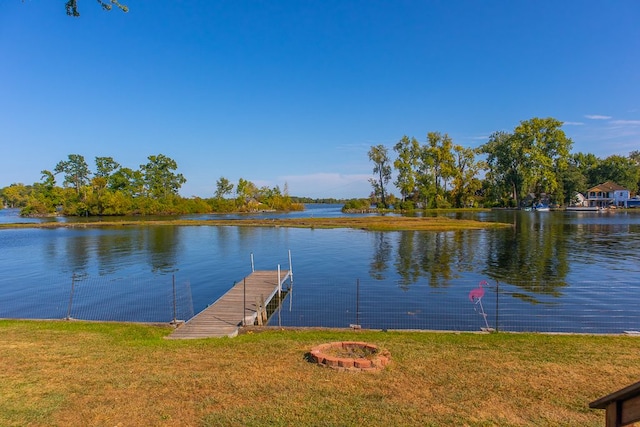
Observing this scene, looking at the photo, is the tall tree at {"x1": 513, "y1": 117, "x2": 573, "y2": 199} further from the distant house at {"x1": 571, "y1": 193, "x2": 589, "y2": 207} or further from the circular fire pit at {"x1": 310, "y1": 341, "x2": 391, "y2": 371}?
the circular fire pit at {"x1": 310, "y1": 341, "x2": 391, "y2": 371}

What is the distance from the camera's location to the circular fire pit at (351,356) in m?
8.94

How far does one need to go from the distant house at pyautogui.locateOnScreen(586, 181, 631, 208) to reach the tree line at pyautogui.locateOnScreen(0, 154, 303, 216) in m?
96.3

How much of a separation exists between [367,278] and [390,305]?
640cm

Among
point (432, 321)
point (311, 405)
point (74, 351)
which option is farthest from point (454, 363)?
point (74, 351)

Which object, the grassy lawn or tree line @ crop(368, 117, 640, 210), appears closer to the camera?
the grassy lawn

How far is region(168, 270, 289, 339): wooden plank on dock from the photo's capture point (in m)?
14.0

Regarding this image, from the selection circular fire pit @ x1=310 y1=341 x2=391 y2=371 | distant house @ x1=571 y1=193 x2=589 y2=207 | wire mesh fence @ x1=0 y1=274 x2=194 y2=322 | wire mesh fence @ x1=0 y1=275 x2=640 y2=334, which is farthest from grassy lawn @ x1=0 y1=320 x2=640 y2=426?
distant house @ x1=571 y1=193 x2=589 y2=207

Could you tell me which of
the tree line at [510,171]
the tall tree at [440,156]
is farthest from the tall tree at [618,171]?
the tall tree at [440,156]

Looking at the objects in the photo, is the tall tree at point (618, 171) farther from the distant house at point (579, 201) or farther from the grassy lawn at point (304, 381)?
the grassy lawn at point (304, 381)

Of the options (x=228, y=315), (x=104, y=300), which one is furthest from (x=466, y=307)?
(x=104, y=300)

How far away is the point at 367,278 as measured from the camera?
25.2 m

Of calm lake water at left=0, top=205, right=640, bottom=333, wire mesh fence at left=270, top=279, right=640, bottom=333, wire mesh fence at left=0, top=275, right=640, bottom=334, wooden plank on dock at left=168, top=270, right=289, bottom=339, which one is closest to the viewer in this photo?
wooden plank on dock at left=168, top=270, right=289, bottom=339

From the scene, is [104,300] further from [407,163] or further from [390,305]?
[407,163]

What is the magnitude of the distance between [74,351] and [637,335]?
Result: 53.5 ft
